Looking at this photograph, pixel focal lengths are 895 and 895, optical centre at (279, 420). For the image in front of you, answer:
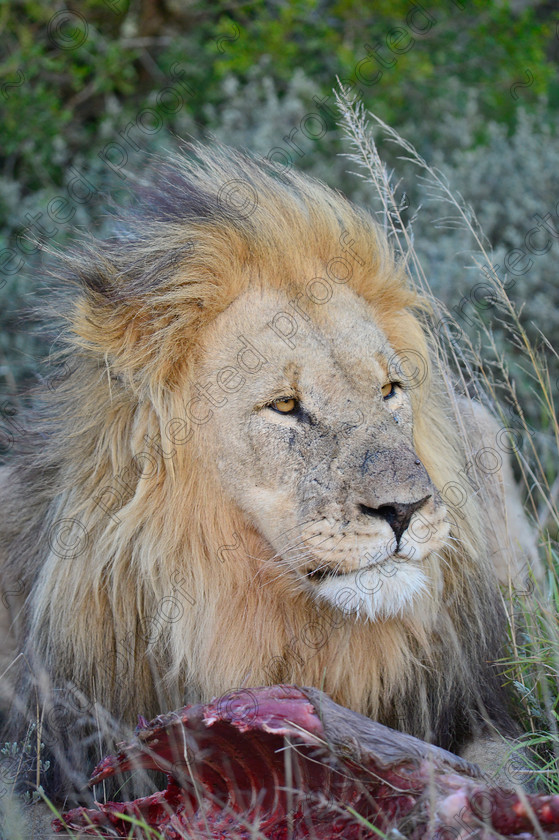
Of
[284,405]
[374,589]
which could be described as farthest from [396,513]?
[284,405]

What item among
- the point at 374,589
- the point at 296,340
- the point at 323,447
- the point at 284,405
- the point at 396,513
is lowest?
the point at 374,589

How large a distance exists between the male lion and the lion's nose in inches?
4.5

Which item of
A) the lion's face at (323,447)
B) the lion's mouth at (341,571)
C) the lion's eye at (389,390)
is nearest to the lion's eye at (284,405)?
the lion's face at (323,447)

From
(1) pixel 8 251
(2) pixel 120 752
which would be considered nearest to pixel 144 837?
(2) pixel 120 752

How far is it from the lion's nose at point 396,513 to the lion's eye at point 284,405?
0.38 meters

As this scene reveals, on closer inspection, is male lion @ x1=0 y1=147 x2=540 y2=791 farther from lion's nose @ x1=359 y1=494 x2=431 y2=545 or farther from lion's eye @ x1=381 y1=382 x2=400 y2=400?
lion's nose @ x1=359 y1=494 x2=431 y2=545

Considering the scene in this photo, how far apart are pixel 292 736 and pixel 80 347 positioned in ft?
4.18

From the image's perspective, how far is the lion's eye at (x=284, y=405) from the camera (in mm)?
2500

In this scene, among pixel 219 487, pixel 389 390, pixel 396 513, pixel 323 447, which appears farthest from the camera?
pixel 389 390

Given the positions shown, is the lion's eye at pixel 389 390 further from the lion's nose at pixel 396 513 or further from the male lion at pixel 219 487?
the lion's nose at pixel 396 513

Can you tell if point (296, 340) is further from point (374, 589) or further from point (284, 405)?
point (374, 589)

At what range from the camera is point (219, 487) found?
2.53 m

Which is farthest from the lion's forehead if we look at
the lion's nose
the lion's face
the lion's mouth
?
the lion's mouth

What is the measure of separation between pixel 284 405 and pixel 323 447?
175 millimetres
